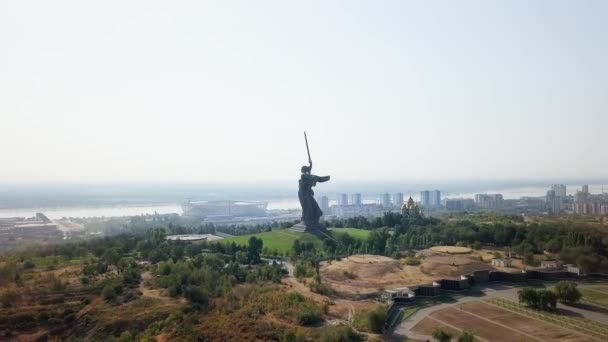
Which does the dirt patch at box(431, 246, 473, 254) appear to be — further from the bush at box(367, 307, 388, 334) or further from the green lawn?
the bush at box(367, 307, 388, 334)

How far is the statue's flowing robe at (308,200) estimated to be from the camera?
153ft

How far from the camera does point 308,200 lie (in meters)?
46.5

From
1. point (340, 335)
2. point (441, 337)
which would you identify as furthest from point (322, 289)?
point (441, 337)

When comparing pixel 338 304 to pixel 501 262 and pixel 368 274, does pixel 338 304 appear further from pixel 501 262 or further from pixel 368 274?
pixel 501 262

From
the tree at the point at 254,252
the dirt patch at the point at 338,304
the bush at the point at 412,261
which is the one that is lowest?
the dirt patch at the point at 338,304

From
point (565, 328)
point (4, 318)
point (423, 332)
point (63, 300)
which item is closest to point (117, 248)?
point (63, 300)

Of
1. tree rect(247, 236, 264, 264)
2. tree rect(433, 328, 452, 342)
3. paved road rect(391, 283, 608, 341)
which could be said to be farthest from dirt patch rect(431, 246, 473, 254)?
tree rect(433, 328, 452, 342)

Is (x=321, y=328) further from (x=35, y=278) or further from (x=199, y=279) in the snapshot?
(x=35, y=278)

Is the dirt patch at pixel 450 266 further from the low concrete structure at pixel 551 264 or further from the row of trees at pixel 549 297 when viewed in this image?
the row of trees at pixel 549 297

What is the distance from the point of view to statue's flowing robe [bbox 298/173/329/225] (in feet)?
153

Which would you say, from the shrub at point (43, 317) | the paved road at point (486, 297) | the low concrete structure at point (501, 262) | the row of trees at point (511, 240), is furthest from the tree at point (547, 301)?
the shrub at point (43, 317)

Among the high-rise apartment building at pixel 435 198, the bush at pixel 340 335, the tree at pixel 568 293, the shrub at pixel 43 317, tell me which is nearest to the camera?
the bush at pixel 340 335

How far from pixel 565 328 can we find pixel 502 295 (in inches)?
259

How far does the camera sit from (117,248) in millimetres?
37406
